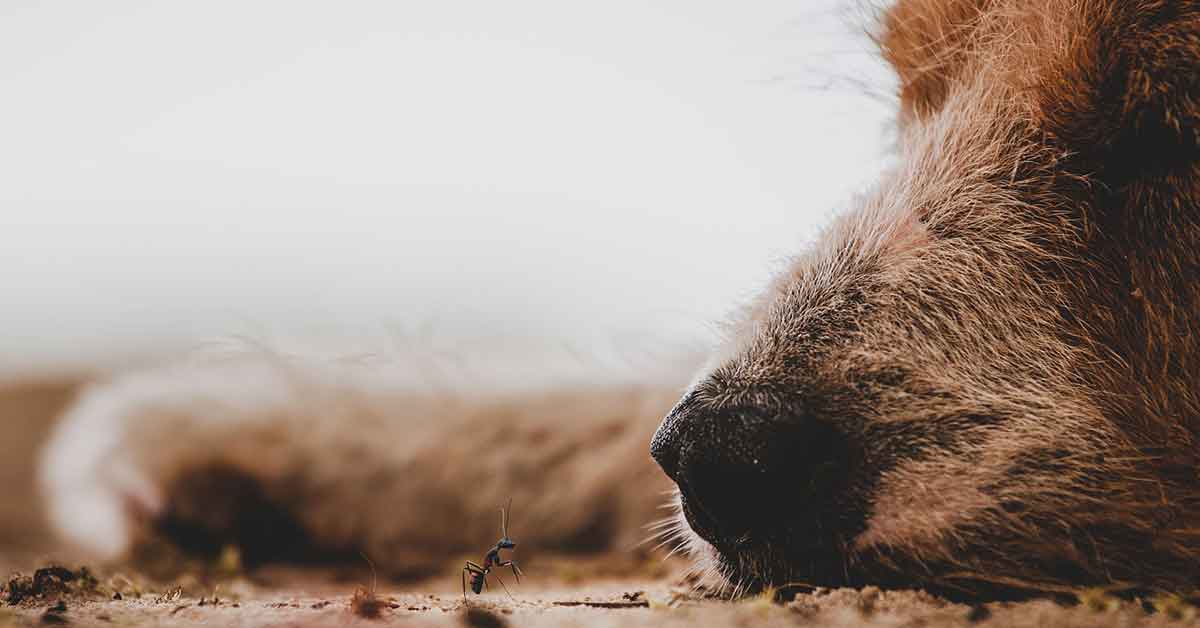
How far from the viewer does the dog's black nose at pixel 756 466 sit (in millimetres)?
1997

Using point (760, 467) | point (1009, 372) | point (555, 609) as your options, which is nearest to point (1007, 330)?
A: point (1009, 372)

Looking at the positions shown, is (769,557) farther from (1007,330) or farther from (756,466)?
(1007,330)

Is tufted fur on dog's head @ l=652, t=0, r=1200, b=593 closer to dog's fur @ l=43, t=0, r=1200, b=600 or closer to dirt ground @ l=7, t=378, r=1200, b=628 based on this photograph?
dog's fur @ l=43, t=0, r=1200, b=600

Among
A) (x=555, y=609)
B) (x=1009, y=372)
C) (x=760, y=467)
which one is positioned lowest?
(x=555, y=609)

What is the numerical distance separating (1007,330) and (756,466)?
67cm

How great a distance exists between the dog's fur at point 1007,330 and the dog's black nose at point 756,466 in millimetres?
21

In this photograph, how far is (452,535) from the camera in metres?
4.21

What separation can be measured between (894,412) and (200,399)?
3.46 m

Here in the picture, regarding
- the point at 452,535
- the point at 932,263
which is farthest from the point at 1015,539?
the point at 452,535

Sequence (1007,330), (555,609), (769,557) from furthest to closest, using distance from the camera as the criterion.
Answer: (1007,330) < (769,557) < (555,609)

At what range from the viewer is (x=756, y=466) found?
1.98m

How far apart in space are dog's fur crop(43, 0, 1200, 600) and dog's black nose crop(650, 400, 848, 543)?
0.07 feet

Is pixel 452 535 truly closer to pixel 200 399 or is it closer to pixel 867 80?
pixel 200 399

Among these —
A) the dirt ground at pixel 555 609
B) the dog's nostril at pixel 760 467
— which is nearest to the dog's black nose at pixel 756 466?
the dog's nostril at pixel 760 467
